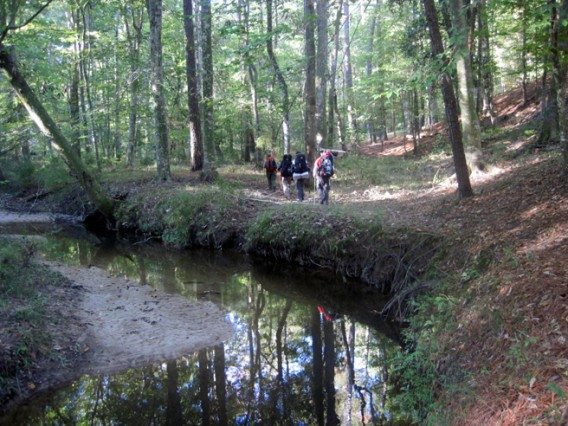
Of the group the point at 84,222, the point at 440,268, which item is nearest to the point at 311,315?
the point at 440,268

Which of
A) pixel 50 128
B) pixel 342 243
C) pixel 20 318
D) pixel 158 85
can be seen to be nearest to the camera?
pixel 20 318

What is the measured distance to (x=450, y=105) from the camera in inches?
409

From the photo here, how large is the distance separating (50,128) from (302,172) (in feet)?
28.1

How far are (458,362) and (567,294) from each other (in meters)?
1.43

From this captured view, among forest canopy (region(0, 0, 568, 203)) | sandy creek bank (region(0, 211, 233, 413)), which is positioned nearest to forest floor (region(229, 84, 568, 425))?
forest canopy (region(0, 0, 568, 203))

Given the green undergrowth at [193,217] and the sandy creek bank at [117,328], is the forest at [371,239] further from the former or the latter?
the sandy creek bank at [117,328]

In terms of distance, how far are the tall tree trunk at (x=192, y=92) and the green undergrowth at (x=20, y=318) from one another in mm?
11248

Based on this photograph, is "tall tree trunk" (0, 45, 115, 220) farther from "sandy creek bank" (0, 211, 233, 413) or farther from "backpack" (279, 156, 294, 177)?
"backpack" (279, 156, 294, 177)

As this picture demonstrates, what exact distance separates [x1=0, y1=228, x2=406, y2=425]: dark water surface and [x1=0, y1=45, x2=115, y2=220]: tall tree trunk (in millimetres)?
7739

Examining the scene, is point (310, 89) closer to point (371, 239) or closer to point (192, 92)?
point (192, 92)

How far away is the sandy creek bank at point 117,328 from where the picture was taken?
7624 mm

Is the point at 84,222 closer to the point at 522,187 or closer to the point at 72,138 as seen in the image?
the point at 72,138

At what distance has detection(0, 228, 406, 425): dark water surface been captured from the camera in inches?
257

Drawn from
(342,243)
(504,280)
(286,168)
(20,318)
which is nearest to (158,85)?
(286,168)
